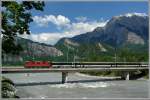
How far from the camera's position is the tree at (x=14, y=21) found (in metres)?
7.18

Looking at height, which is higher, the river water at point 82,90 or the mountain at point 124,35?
the mountain at point 124,35

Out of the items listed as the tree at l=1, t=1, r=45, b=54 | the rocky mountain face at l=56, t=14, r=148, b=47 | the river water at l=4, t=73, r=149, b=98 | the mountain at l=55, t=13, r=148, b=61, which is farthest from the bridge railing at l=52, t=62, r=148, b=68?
the tree at l=1, t=1, r=45, b=54

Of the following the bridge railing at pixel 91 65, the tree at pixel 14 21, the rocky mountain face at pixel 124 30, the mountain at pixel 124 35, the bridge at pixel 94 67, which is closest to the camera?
the tree at pixel 14 21

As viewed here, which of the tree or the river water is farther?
the river water

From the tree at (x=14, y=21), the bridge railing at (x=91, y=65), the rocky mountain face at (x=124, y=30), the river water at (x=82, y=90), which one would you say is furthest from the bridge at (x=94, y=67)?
the tree at (x=14, y=21)

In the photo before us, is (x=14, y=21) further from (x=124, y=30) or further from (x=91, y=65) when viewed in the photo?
(x=91, y=65)

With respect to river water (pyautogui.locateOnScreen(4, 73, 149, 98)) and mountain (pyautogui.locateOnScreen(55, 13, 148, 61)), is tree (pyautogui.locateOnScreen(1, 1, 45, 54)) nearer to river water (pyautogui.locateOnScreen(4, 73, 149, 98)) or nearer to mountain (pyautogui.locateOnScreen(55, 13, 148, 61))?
mountain (pyautogui.locateOnScreen(55, 13, 148, 61))

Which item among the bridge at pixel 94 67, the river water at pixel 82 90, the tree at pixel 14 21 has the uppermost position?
the tree at pixel 14 21

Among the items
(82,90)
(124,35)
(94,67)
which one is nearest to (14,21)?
(82,90)

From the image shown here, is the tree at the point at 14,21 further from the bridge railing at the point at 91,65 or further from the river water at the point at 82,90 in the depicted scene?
the bridge railing at the point at 91,65

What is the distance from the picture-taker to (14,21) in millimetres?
7305

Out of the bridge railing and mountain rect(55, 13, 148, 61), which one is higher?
mountain rect(55, 13, 148, 61)

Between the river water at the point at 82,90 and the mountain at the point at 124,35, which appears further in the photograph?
the river water at the point at 82,90

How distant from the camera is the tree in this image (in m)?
7.18
